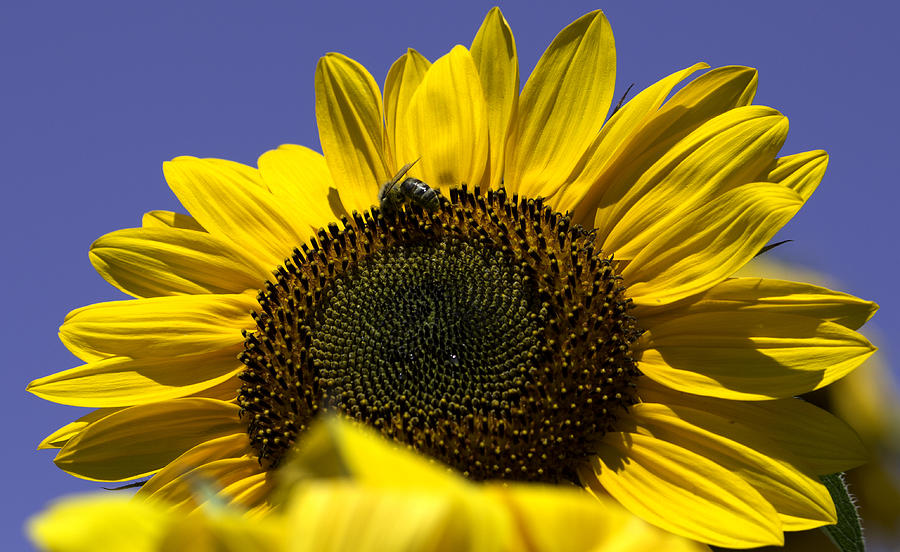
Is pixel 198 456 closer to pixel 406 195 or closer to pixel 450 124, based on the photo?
pixel 406 195

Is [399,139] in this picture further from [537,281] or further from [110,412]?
[110,412]

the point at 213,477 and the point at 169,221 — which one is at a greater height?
the point at 169,221

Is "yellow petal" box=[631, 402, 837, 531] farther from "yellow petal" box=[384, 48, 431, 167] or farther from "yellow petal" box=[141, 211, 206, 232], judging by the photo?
"yellow petal" box=[141, 211, 206, 232]

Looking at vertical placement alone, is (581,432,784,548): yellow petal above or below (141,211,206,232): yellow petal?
below

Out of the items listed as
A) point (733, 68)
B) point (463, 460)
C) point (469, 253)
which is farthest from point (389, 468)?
point (733, 68)

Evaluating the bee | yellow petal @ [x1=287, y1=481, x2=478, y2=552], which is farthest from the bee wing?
yellow petal @ [x1=287, y1=481, x2=478, y2=552]

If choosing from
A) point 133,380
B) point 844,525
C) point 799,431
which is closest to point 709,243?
point 799,431

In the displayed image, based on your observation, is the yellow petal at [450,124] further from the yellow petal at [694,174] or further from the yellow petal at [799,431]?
the yellow petal at [799,431]
